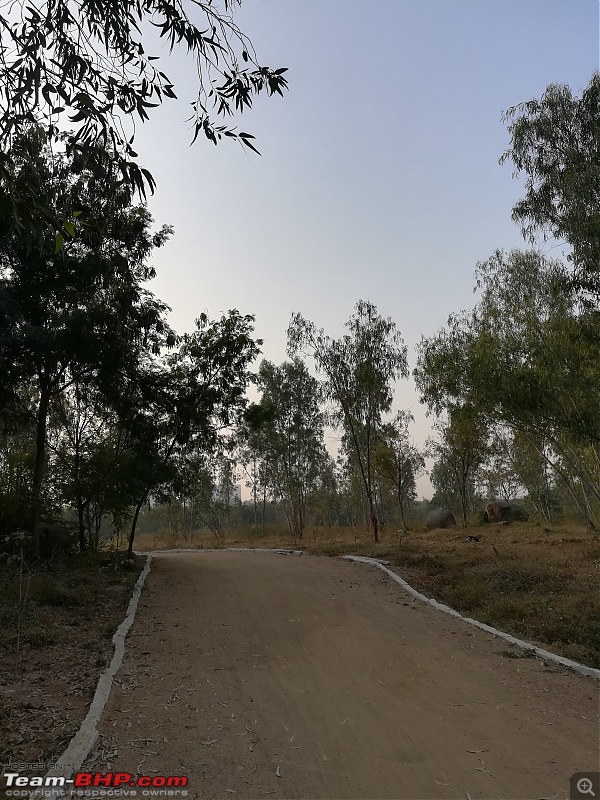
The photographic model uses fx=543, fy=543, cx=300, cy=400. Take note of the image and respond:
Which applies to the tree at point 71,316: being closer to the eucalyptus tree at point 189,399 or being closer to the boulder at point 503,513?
the eucalyptus tree at point 189,399

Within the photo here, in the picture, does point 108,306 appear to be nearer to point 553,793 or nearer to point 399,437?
point 553,793

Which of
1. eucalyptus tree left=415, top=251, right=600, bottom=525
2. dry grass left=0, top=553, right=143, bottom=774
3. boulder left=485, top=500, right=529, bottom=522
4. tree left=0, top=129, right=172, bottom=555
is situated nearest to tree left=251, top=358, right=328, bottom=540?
boulder left=485, top=500, right=529, bottom=522

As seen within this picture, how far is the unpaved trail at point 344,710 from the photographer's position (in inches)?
148

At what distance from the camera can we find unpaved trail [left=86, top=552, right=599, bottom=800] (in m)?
3.75

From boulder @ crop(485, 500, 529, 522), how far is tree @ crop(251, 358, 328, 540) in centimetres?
1017

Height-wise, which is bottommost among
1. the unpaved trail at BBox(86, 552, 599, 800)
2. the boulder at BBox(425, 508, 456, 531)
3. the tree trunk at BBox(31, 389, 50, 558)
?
the unpaved trail at BBox(86, 552, 599, 800)

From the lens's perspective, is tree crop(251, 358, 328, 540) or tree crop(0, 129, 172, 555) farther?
tree crop(251, 358, 328, 540)

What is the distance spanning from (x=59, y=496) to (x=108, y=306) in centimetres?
557

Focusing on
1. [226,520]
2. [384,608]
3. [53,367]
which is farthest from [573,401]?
[226,520]

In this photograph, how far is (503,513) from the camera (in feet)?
94.6

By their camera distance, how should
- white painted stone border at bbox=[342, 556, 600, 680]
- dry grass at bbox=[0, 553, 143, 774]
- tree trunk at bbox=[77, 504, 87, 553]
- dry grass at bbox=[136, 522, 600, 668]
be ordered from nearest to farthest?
dry grass at bbox=[0, 553, 143, 774], white painted stone border at bbox=[342, 556, 600, 680], dry grass at bbox=[136, 522, 600, 668], tree trunk at bbox=[77, 504, 87, 553]

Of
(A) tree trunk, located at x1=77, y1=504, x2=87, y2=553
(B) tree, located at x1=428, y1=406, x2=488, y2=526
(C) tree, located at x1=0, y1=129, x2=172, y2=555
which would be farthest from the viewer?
(B) tree, located at x1=428, y1=406, x2=488, y2=526

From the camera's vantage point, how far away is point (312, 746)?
4.24 meters

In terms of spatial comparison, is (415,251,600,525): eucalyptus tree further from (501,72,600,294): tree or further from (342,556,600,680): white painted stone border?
(342,556,600,680): white painted stone border
